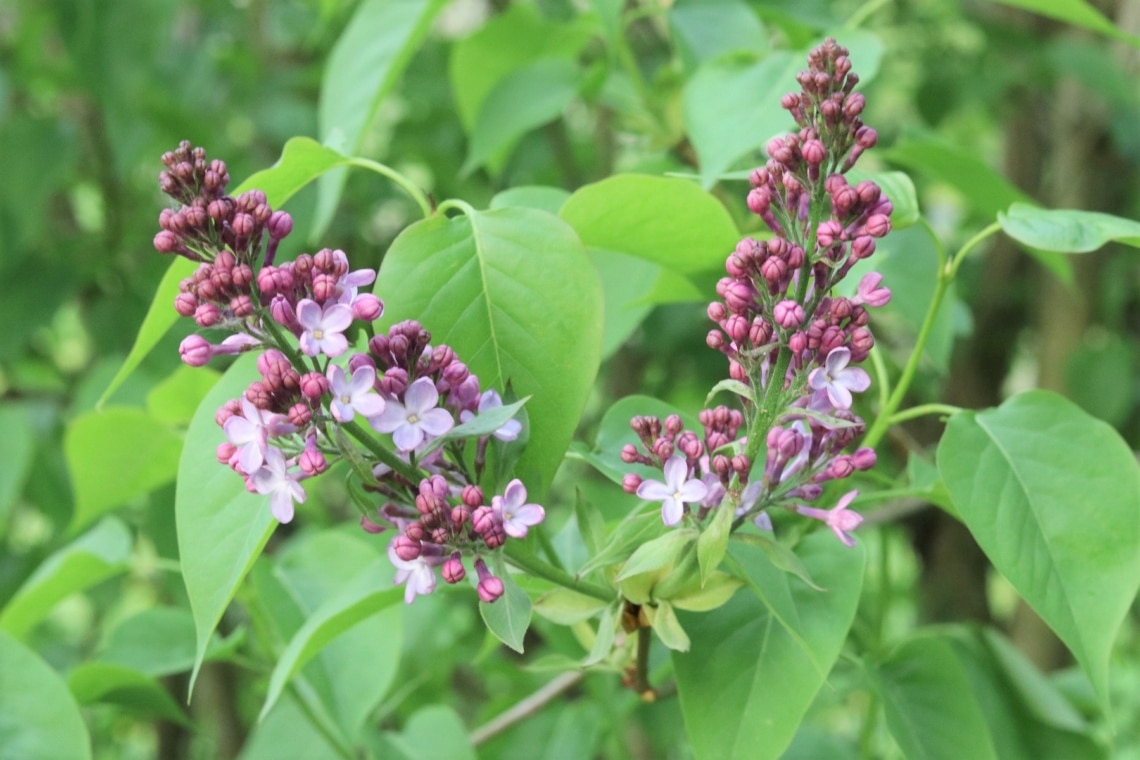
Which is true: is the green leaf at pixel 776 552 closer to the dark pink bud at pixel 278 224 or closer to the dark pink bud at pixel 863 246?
the dark pink bud at pixel 863 246

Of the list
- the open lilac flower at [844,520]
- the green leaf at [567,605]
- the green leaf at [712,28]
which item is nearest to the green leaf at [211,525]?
the green leaf at [567,605]

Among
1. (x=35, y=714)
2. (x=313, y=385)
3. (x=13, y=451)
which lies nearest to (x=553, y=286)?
(x=313, y=385)

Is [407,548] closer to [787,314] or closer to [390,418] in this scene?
[390,418]

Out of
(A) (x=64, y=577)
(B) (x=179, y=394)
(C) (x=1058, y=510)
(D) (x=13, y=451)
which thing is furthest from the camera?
(D) (x=13, y=451)

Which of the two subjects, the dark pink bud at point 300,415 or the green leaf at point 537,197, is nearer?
the dark pink bud at point 300,415

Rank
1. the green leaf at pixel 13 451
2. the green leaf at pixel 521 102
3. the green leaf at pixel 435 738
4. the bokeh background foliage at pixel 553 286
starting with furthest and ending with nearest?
the green leaf at pixel 13 451
the green leaf at pixel 521 102
the green leaf at pixel 435 738
the bokeh background foliage at pixel 553 286

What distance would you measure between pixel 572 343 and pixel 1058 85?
144cm

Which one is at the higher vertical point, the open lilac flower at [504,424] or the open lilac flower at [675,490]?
the open lilac flower at [504,424]

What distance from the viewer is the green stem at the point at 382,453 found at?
449mm

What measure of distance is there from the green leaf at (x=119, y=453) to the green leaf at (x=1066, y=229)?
20.6 inches

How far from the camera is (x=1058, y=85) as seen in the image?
1.70 meters

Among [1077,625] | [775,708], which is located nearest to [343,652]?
[775,708]

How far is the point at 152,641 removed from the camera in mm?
821

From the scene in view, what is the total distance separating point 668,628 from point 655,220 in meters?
0.19
